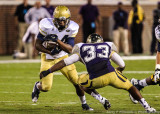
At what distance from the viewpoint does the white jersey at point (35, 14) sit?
675 inches

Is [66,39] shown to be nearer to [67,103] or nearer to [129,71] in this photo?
[67,103]

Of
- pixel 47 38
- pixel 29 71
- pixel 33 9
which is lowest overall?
pixel 29 71

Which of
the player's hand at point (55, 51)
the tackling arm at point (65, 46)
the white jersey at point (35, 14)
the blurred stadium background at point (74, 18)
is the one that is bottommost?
the blurred stadium background at point (74, 18)

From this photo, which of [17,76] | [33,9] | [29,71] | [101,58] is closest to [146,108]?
[101,58]

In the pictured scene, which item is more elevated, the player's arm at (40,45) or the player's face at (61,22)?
the player's face at (61,22)

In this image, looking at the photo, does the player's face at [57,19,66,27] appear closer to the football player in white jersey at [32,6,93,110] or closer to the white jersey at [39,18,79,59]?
the football player in white jersey at [32,6,93,110]

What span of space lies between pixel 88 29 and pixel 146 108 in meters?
11.3

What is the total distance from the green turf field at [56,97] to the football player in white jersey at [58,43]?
0.32 metres

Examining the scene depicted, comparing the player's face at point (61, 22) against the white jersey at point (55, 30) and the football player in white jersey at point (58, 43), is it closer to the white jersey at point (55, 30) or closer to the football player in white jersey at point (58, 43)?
the football player in white jersey at point (58, 43)

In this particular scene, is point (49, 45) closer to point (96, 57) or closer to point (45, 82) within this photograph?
point (45, 82)

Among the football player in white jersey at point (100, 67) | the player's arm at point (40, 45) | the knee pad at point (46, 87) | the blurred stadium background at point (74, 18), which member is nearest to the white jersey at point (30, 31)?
the blurred stadium background at point (74, 18)

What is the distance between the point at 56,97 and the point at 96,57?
2.35m

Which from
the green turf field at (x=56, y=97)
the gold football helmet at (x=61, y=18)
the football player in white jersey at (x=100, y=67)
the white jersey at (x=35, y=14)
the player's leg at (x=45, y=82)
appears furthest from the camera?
the white jersey at (x=35, y=14)

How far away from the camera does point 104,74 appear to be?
296 inches
